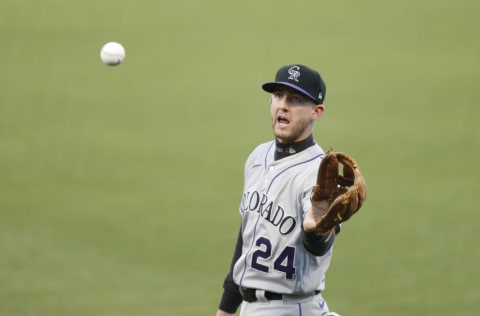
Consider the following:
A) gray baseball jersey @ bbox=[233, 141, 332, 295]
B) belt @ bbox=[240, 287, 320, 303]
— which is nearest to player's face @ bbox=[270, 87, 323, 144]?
gray baseball jersey @ bbox=[233, 141, 332, 295]

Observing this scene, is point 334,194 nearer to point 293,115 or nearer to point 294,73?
point 293,115

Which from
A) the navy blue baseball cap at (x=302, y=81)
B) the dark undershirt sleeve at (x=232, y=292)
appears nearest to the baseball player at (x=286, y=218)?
the navy blue baseball cap at (x=302, y=81)

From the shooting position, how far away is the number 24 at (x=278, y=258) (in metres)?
4.40

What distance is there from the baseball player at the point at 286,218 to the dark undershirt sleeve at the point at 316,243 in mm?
117

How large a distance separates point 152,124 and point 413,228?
401 centimetres

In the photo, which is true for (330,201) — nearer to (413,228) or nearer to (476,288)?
(476,288)

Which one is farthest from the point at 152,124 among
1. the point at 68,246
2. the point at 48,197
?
the point at 68,246

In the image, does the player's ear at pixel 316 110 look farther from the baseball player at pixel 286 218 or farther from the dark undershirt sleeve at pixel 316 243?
the dark undershirt sleeve at pixel 316 243

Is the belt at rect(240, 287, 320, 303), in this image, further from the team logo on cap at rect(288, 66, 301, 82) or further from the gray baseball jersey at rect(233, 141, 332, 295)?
the team logo on cap at rect(288, 66, 301, 82)

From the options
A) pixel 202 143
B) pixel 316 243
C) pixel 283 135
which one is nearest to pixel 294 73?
pixel 283 135

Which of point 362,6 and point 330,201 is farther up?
point 362,6

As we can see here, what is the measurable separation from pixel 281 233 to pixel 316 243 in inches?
13.5

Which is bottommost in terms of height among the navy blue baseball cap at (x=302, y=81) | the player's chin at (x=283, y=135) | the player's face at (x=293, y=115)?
the player's chin at (x=283, y=135)

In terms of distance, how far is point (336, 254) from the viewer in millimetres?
8688
